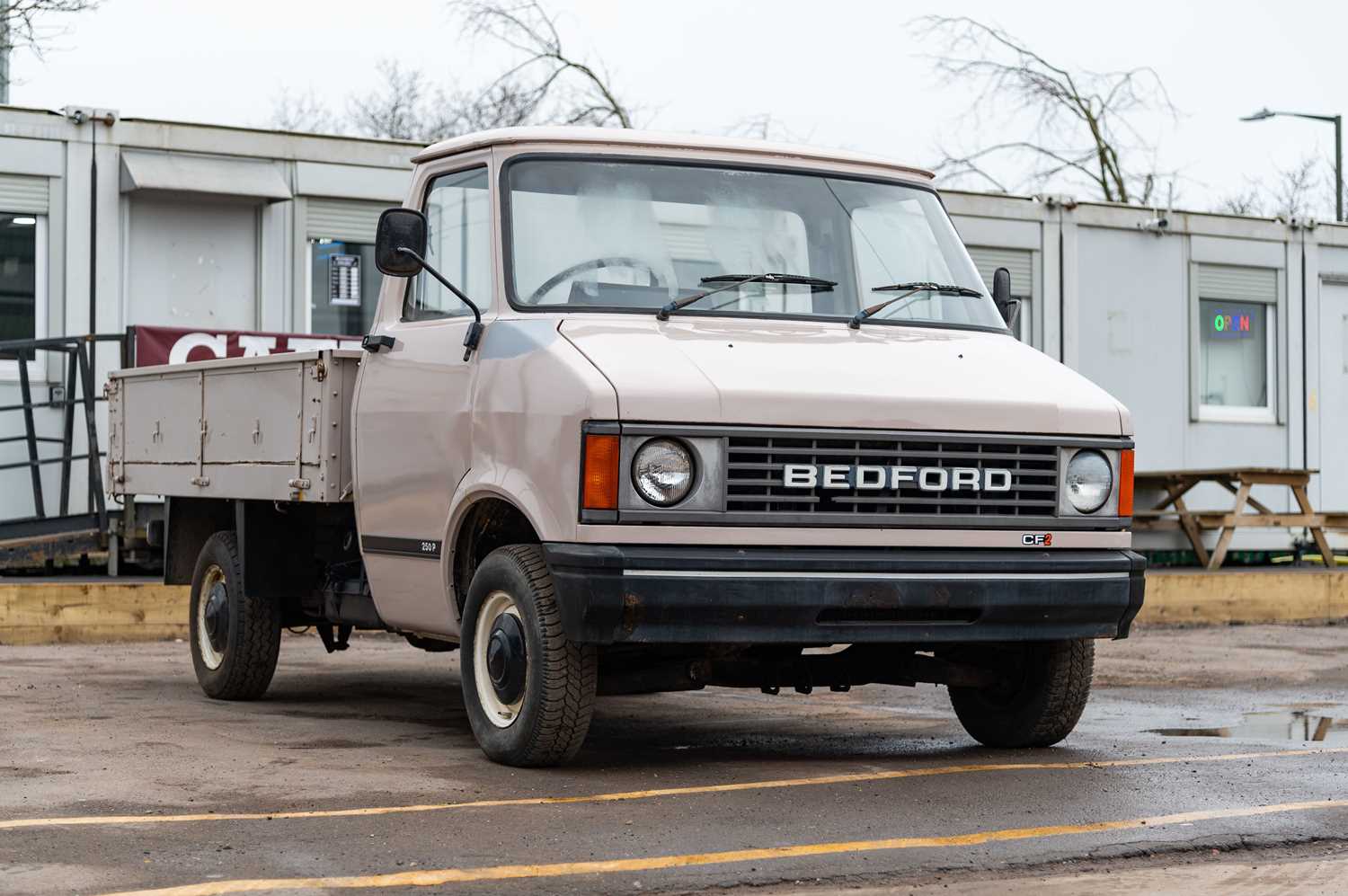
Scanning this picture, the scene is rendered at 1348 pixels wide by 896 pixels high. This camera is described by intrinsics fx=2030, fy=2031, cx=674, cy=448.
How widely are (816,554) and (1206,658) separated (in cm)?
701

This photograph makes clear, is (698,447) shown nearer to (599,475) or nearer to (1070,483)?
(599,475)

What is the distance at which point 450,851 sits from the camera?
5520 mm

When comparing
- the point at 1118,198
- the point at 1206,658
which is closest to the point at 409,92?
the point at 1118,198

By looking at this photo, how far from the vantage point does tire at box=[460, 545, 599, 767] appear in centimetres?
683

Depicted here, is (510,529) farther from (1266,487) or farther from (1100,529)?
(1266,487)

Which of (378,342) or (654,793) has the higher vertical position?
(378,342)

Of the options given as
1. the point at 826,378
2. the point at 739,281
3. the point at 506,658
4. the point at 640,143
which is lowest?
the point at 506,658

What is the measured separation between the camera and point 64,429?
1480 cm

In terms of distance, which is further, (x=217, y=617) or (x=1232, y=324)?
(x=1232, y=324)

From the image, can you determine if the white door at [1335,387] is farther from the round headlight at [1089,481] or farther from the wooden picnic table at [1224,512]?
the round headlight at [1089,481]

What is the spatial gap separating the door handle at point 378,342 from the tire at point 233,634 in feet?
5.52

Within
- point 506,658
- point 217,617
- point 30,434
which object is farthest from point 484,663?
point 30,434

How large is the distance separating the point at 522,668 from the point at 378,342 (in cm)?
174

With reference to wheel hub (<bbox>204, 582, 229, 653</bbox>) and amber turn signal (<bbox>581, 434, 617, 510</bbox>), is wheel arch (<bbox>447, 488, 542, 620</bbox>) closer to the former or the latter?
amber turn signal (<bbox>581, 434, 617, 510</bbox>)
